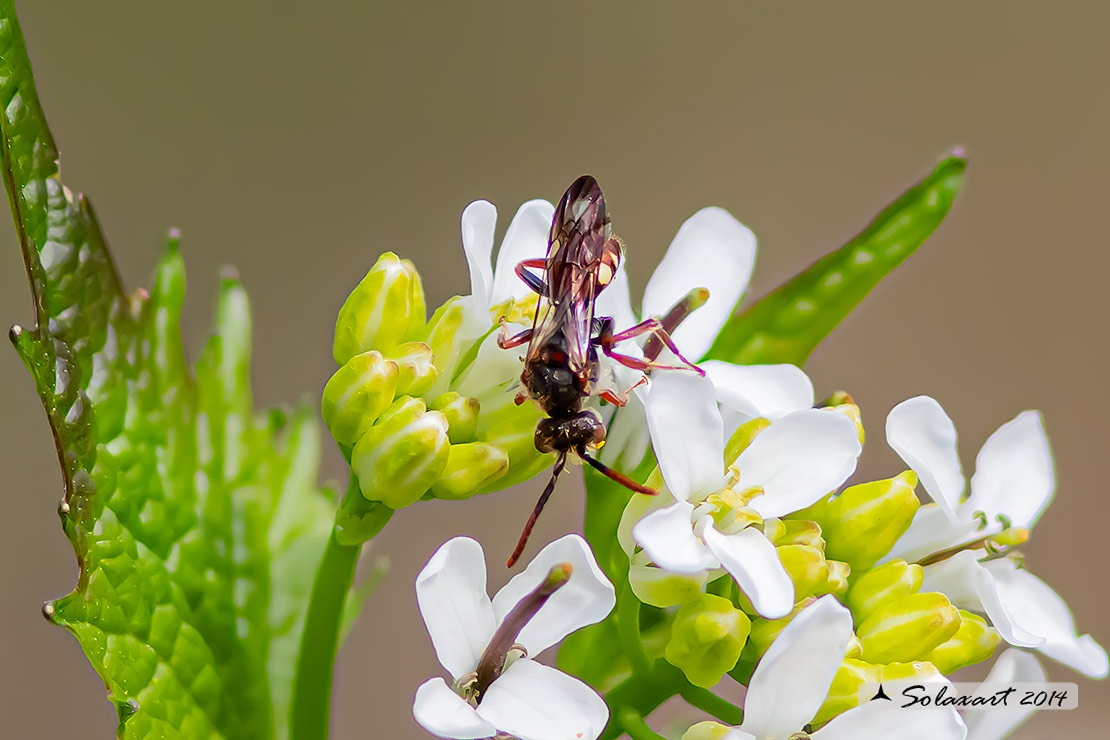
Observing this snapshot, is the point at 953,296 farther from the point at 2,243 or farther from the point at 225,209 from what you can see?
the point at 2,243

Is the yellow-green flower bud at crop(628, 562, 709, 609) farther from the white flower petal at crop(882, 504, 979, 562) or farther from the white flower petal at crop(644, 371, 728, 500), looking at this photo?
the white flower petal at crop(882, 504, 979, 562)

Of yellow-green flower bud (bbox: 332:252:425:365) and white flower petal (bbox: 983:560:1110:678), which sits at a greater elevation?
yellow-green flower bud (bbox: 332:252:425:365)

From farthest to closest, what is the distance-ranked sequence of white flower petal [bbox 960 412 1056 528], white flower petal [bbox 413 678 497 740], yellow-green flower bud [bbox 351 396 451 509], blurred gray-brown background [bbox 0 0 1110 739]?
blurred gray-brown background [bbox 0 0 1110 739] < white flower petal [bbox 960 412 1056 528] < yellow-green flower bud [bbox 351 396 451 509] < white flower petal [bbox 413 678 497 740]

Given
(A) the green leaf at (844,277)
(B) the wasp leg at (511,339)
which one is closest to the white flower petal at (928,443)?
(A) the green leaf at (844,277)

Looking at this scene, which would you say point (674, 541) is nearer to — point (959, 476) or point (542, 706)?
point (542, 706)

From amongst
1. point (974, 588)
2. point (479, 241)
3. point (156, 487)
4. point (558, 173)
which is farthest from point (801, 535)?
point (558, 173)

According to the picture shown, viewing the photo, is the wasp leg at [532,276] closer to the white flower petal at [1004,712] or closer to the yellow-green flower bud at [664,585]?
the yellow-green flower bud at [664,585]

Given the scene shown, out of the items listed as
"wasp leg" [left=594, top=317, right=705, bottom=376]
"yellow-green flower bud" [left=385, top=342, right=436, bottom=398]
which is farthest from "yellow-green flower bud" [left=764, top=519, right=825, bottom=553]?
"yellow-green flower bud" [left=385, top=342, right=436, bottom=398]

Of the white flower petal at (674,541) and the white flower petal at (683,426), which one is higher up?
the white flower petal at (683,426)
